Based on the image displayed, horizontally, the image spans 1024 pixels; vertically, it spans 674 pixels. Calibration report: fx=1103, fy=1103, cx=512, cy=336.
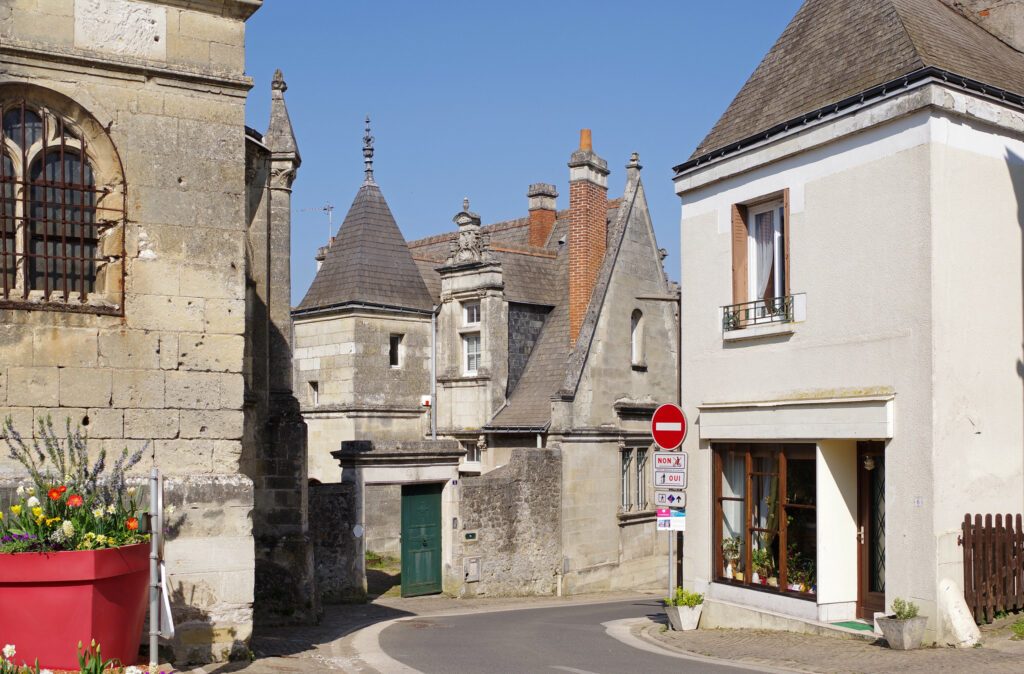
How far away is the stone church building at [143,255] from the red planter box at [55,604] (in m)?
1.76

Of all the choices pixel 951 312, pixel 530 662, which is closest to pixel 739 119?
pixel 951 312

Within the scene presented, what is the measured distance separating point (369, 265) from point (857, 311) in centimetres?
1617

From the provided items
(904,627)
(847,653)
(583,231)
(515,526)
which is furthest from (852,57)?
(583,231)

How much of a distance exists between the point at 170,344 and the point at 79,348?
773 mm

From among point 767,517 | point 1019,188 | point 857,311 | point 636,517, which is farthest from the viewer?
point 636,517

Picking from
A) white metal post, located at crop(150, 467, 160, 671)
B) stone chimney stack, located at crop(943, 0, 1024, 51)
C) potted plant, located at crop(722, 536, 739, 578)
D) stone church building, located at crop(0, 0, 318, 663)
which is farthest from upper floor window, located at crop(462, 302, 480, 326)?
white metal post, located at crop(150, 467, 160, 671)

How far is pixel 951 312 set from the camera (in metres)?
→ 11.1

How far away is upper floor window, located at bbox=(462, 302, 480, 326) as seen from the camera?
2553 centimetres

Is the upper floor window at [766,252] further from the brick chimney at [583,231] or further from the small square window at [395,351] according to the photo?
the small square window at [395,351]

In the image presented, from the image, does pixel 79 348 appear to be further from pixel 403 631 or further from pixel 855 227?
pixel 855 227

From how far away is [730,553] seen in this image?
13.9m

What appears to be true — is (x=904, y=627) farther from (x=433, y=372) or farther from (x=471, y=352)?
(x=433, y=372)

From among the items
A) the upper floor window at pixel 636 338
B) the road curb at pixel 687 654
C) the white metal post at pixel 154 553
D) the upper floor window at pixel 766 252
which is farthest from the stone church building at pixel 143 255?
the upper floor window at pixel 636 338

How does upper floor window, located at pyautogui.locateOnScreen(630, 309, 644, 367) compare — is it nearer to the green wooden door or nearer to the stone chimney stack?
the green wooden door
